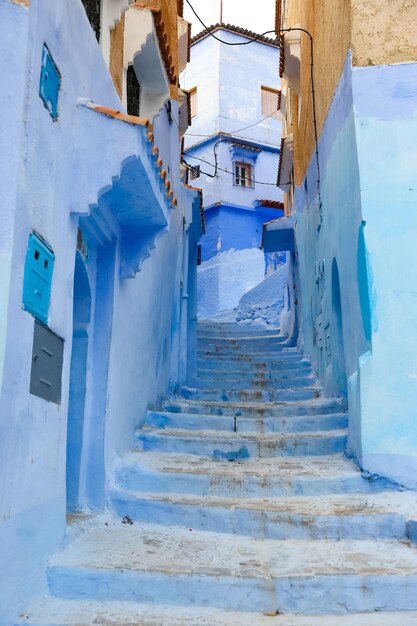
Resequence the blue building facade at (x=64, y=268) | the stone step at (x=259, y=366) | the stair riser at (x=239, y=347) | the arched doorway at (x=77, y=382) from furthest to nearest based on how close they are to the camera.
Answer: the stair riser at (x=239, y=347)
the stone step at (x=259, y=366)
the arched doorway at (x=77, y=382)
the blue building facade at (x=64, y=268)

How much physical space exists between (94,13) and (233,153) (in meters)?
19.4

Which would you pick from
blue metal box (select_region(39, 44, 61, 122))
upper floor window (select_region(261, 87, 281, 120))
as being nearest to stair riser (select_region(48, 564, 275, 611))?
blue metal box (select_region(39, 44, 61, 122))

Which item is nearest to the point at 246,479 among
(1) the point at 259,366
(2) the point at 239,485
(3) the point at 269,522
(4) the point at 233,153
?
(2) the point at 239,485

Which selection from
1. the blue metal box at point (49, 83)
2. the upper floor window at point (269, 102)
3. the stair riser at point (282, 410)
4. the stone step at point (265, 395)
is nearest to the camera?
the blue metal box at point (49, 83)

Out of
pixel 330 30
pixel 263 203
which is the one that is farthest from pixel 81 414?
pixel 263 203

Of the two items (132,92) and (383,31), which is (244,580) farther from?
(132,92)

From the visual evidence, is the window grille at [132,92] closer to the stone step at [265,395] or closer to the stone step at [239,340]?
the stone step at [265,395]

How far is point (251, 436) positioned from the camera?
22.0 feet

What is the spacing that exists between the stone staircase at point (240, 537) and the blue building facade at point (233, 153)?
53.1ft

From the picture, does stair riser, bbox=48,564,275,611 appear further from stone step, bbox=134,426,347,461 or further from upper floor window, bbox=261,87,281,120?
upper floor window, bbox=261,87,281,120

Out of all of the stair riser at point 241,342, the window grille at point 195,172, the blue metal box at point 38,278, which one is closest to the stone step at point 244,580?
the blue metal box at point 38,278

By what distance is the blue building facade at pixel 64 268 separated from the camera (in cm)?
357

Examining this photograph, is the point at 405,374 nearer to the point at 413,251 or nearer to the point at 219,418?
the point at 413,251

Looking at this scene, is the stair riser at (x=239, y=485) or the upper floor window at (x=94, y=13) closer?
the stair riser at (x=239, y=485)
